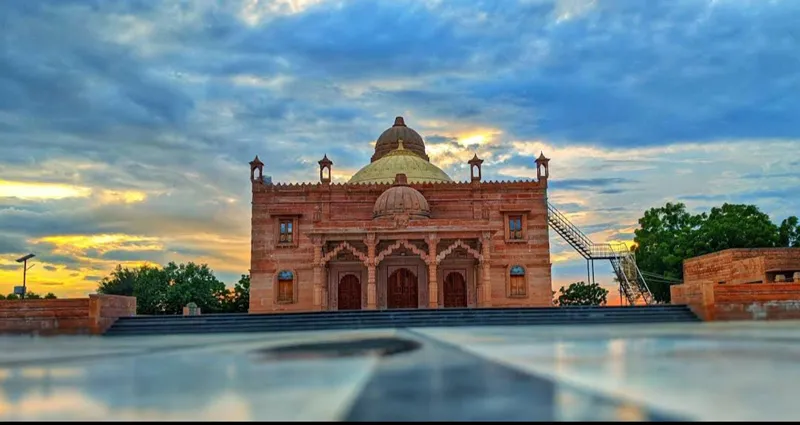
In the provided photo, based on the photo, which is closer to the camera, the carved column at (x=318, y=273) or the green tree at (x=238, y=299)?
the carved column at (x=318, y=273)

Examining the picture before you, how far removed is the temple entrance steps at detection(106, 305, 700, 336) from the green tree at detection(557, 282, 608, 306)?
16.9 metres

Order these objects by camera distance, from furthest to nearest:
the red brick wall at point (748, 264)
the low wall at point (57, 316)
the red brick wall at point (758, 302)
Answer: the red brick wall at point (748, 264) → the red brick wall at point (758, 302) → the low wall at point (57, 316)

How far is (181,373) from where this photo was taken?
686 cm

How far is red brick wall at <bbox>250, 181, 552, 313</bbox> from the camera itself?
30.8 m

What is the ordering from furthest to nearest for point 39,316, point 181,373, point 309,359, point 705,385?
point 39,316 → point 309,359 → point 181,373 → point 705,385

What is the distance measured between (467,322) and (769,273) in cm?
1703

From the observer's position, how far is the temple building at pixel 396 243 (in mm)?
27594

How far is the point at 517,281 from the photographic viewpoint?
3109 centimetres

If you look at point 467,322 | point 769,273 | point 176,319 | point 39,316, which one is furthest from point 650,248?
point 39,316

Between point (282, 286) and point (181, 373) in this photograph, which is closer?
point (181, 373)

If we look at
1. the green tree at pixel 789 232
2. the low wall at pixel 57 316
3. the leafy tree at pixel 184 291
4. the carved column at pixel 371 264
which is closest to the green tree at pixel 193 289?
the leafy tree at pixel 184 291

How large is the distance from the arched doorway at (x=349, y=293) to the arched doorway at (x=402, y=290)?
4.71 ft

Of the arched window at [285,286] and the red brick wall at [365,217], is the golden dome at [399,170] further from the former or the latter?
the arched window at [285,286]

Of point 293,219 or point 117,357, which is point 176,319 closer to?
point 117,357
